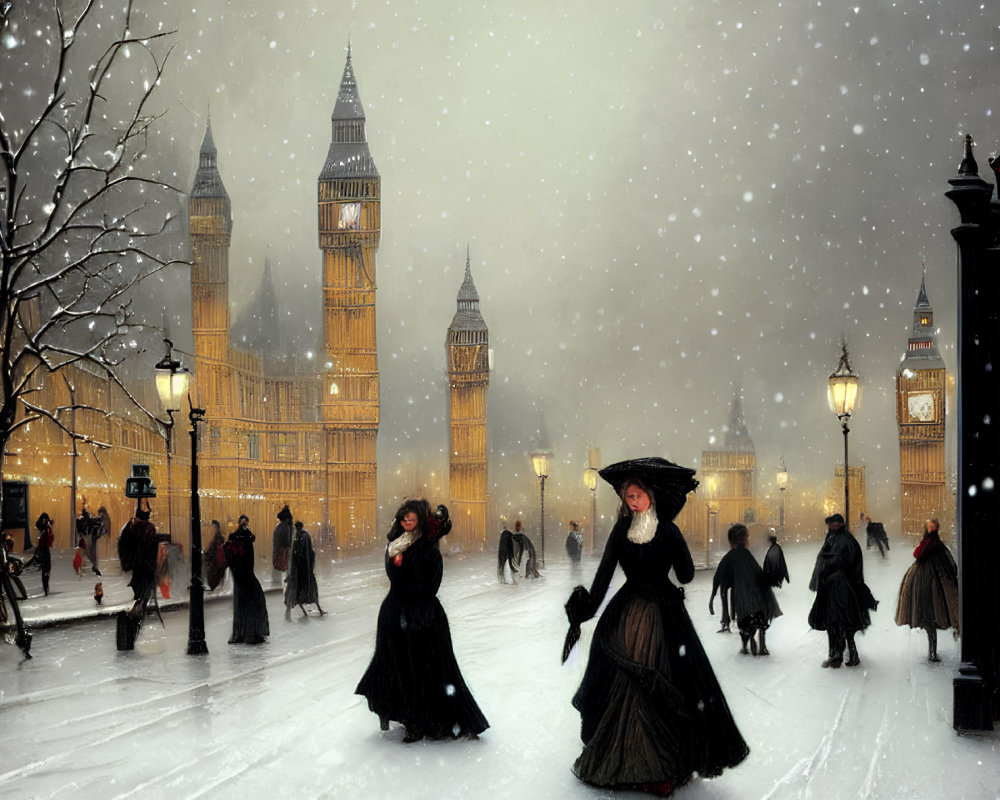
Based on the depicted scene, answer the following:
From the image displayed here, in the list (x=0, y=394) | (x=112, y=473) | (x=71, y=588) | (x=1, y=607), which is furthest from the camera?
(x=112, y=473)

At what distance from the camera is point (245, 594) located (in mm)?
14930

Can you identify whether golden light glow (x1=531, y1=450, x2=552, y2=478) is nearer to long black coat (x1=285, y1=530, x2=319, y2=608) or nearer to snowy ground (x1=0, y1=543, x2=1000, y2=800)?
long black coat (x1=285, y1=530, x2=319, y2=608)

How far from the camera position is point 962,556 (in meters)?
9.71

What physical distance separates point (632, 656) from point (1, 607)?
466 inches

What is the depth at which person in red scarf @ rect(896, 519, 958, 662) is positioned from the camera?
42.9 feet

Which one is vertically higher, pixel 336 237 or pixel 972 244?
pixel 336 237

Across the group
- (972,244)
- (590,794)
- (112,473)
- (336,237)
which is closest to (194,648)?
(590,794)

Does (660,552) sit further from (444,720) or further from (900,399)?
(900,399)

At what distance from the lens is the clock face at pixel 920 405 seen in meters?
91.0

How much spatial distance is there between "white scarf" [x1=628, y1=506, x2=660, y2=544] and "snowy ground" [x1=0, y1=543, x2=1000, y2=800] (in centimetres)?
159

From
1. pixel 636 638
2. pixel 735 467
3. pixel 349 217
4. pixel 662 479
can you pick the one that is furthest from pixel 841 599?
pixel 735 467

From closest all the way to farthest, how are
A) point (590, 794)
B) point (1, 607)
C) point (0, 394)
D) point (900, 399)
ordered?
point (590, 794) < point (1, 607) < point (0, 394) < point (900, 399)

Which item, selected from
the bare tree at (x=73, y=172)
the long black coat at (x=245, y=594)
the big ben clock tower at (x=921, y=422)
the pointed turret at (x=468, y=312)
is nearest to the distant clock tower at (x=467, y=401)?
the pointed turret at (x=468, y=312)

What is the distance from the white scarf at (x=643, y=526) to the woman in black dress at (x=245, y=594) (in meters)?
8.43
